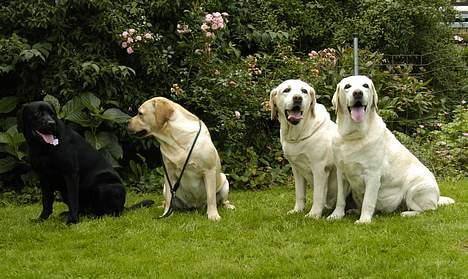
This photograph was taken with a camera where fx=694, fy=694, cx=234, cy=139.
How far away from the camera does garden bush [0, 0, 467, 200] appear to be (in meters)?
8.38

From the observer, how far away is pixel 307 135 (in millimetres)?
6012

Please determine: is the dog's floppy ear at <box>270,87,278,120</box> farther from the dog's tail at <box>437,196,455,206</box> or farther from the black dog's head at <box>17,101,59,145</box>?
the black dog's head at <box>17,101,59,145</box>

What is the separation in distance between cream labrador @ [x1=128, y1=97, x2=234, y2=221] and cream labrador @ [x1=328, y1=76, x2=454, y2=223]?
1.16 m

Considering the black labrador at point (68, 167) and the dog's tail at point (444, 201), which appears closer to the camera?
the black labrador at point (68, 167)

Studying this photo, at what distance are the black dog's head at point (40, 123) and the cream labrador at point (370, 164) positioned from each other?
96.7 inches

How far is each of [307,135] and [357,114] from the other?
0.57 m

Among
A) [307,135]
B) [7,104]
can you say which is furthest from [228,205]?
[7,104]

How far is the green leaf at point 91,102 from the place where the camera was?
8.24 m

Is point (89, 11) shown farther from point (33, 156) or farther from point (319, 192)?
point (319, 192)

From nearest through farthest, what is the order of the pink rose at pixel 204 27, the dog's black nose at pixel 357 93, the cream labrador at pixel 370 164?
the dog's black nose at pixel 357 93, the cream labrador at pixel 370 164, the pink rose at pixel 204 27

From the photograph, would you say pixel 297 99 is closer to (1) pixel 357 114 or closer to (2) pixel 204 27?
(1) pixel 357 114

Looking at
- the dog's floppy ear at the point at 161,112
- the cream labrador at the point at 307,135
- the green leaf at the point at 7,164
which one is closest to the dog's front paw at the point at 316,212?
the cream labrador at the point at 307,135

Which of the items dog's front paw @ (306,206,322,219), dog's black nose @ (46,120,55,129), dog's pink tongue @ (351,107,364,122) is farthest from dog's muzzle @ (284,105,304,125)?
dog's black nose @ (46,120,55,129)

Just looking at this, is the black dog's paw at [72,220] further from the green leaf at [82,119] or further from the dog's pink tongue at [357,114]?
the dog's pink tongue at [357,114]
